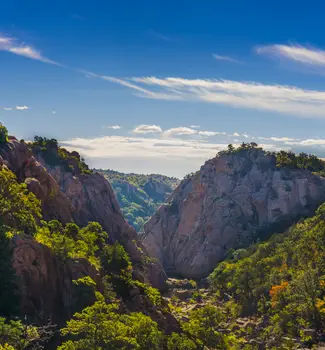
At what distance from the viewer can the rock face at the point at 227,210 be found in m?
155

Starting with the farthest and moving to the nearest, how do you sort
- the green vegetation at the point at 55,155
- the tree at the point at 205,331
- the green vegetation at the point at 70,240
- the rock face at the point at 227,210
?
the rock face at the point at 227,210
the green vegetation at the point at 55,155
the green vegetation at the point at 70,240
the tree at the point at 205,331

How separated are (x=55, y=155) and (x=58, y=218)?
177 ft

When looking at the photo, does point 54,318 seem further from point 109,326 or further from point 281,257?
point 281,257

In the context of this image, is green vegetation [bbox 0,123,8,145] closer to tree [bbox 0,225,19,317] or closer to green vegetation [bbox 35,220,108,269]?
green vegetation [bbox 35,220,108,269]

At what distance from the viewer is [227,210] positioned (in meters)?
167

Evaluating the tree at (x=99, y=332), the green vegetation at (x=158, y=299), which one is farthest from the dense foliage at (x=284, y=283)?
the tree at (x=99, y=332)

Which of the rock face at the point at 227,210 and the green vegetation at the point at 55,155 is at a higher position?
the green vegetation at the point at 55,155

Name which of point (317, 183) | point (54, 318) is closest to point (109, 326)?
point (54, 318)

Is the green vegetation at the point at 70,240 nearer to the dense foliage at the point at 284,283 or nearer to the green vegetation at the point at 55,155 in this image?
the dense foliage at the point at 284,283

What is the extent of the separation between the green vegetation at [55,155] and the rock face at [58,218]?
2355 millimetres

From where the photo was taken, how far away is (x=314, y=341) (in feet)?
212

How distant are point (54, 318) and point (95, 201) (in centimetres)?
8088

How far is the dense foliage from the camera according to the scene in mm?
70250

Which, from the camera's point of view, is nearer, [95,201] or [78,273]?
[78,273]
